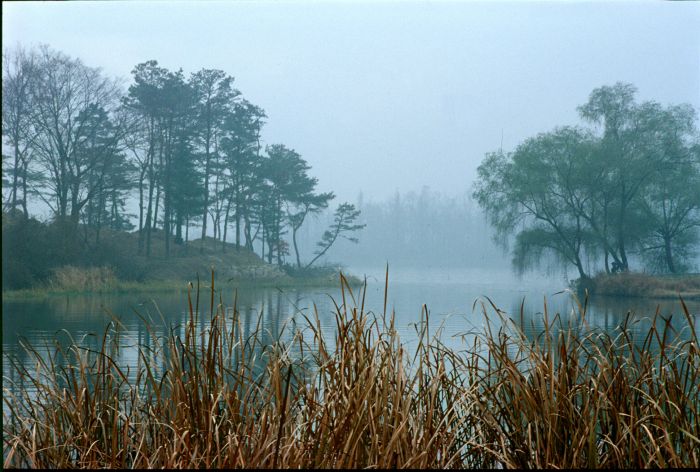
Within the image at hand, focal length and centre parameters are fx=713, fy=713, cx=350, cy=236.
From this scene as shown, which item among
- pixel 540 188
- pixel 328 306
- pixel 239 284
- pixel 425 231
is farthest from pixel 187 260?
pixel 540 188

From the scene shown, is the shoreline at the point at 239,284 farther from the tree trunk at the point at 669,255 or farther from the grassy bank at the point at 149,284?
the tree trunk at the point at 669,255

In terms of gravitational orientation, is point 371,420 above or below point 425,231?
below

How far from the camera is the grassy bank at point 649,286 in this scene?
400 cm

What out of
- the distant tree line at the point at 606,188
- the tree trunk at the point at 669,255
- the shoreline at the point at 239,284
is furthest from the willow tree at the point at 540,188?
the shoreline at the point at 239,284

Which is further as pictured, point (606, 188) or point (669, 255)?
point (606, 188)

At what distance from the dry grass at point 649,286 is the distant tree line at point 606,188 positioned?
0.06m

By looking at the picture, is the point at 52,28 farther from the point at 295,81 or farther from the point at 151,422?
the point at 151,422

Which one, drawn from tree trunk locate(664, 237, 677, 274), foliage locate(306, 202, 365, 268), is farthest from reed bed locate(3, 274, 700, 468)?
foliage locate(306, 202, 365, 268)

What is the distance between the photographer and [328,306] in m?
4.02

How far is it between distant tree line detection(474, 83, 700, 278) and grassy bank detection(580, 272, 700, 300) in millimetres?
56

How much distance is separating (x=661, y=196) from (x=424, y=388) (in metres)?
2.11

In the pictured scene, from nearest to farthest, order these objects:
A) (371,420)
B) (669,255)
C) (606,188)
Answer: (371,420), (669,255), (606,188)

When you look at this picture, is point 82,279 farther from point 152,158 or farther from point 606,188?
point 606,188

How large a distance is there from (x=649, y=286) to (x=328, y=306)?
182cm
